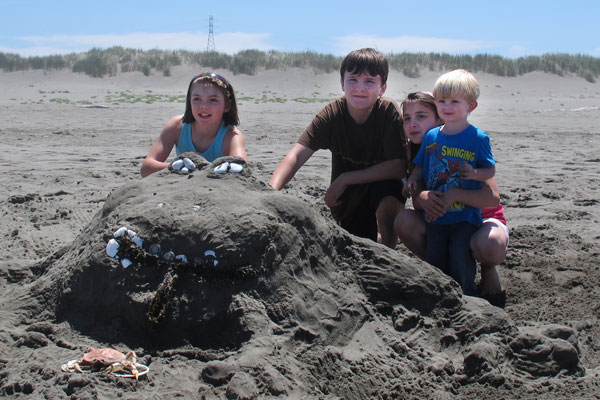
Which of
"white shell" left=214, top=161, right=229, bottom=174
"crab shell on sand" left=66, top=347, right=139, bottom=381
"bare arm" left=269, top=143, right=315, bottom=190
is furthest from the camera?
"bare arm" left=269, top=143, right=315, bottom=190

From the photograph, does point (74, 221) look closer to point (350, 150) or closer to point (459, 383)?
point (350, 150)

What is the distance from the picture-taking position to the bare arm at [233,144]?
4000mm

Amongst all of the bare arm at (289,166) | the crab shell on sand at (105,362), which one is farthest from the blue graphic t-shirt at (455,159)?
the crab shell on sand at (105,362)

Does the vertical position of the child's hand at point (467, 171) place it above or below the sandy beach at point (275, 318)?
above

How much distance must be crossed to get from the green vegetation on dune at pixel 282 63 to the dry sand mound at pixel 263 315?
78.8 ft

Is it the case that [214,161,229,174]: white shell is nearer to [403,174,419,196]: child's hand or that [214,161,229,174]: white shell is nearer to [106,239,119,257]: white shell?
[106,239,119,257]: white shell

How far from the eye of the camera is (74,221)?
5043 millimetres

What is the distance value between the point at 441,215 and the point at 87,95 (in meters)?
18.9

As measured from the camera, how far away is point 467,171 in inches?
135

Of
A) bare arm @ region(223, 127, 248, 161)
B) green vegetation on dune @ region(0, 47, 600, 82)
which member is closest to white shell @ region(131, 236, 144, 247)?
bare arm @ region(223, 127, 248, 161)

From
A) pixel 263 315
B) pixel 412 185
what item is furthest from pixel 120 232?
pixel 412 185

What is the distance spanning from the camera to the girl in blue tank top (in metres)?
4.03

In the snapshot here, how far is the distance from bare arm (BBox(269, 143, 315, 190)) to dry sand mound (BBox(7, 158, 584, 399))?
87 centimetres

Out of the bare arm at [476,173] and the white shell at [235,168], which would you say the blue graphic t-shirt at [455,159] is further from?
the white shell at [235,168]
